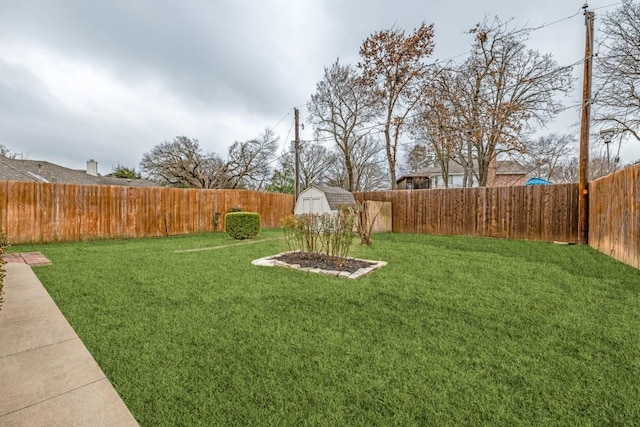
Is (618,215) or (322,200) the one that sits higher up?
(322,200)

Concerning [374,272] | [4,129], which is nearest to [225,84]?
[4,129]

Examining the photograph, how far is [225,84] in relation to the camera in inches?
480

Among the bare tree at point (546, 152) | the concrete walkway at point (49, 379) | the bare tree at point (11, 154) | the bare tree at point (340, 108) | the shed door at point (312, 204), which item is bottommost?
the concrete walkway at point (49, 379)

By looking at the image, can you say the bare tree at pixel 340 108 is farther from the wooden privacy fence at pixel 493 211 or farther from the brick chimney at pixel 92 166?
the brick chimney at pixel 92 166

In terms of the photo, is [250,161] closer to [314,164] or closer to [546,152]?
[314,164]

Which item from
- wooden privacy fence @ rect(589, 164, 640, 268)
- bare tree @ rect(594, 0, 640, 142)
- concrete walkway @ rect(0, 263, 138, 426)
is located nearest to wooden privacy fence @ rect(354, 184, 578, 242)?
wooden privacy fence @ rect(589, 164, 640, 268)

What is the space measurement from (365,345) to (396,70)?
14.4 meters

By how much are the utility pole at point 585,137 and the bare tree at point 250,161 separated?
19364 mm

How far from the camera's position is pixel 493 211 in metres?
8.84

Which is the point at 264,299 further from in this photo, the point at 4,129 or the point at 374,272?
the point at 4,129

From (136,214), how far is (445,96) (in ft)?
44.6

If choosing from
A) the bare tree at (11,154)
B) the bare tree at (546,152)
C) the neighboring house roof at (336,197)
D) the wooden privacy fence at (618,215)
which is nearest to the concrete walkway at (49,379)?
the wooden privacy fence at (618,215)

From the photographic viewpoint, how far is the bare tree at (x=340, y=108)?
16391mm

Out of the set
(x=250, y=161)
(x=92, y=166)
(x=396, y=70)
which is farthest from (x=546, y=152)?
(x=92, y=166)
